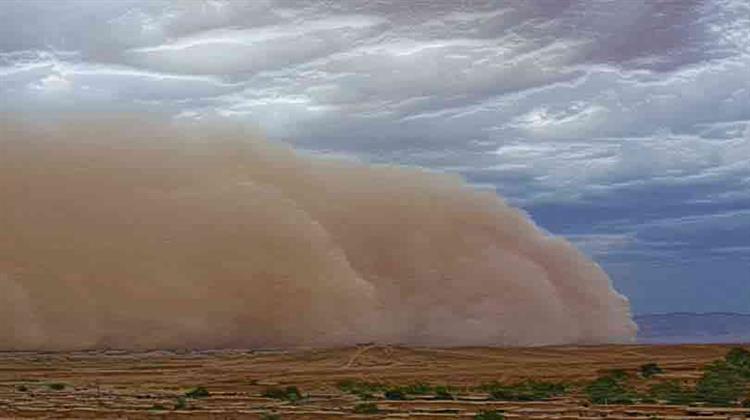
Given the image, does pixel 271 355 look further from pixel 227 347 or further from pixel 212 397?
pixel 212 397

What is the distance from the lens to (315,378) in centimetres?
6512

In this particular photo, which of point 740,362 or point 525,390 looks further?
point 740,362

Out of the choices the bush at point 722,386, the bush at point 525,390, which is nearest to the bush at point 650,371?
the bush at point 722,386

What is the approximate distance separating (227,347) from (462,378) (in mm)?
46590

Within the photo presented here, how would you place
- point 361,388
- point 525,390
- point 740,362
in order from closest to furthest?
point 525,390
point 361,388
point 740,362

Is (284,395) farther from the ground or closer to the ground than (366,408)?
farther from the ground

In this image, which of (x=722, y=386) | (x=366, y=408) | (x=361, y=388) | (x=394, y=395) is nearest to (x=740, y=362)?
(x=722, y=386)

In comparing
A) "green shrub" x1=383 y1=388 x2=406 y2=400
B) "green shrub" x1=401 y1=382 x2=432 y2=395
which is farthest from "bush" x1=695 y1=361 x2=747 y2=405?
"green shrub" x1=383 y1=388 x2=406 y2=400

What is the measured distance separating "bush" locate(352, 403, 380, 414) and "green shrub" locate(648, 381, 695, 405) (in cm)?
1191

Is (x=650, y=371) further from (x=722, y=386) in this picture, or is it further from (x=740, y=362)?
(x=722, y=386)

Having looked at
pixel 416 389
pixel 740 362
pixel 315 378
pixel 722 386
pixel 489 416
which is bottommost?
pixel 489 416

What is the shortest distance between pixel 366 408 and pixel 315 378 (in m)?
26.4

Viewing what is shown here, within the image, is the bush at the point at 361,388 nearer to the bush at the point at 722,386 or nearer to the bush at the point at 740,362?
the bush at the point at 722,386

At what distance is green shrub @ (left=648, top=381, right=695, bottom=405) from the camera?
44.0m
